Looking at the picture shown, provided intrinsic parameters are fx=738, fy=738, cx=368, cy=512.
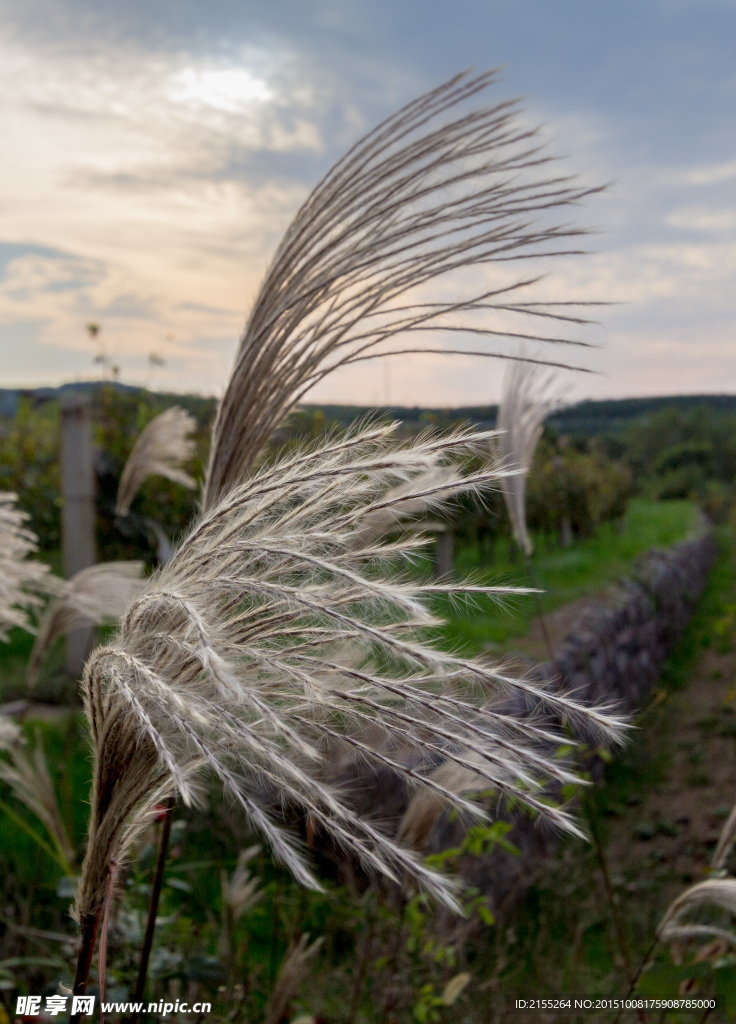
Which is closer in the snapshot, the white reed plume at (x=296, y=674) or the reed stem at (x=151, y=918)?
the white reed plume at (x=296, y=674)

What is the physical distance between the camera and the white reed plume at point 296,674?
27.3 inches

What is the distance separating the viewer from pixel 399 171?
1.17 metres

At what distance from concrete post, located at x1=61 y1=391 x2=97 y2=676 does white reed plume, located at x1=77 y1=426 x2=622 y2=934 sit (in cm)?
505

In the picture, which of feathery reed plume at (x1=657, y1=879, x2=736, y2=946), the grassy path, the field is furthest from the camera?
the grassy path

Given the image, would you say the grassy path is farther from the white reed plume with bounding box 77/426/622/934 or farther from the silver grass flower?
the white reed plume with bounding box 77/426/622/934

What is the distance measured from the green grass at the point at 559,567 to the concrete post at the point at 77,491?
9.26 feet

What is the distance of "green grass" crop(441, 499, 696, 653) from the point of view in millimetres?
4214

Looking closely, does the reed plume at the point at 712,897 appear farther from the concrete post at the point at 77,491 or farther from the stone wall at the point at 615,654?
the concrete post at the point at 77,491

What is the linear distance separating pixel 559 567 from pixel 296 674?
8905mm

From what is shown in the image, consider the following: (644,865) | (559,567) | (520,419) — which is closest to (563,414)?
(520,419)

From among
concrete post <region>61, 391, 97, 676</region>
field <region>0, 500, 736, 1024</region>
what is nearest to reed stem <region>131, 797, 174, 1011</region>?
field <region>0, 500, 736, 1024</region>

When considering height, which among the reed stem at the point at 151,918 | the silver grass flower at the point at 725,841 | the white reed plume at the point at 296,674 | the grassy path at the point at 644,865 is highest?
the white reed plume at the point at 296,674

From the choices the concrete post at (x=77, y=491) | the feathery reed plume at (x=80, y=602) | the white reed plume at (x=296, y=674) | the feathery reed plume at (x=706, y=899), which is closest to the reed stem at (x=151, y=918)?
the white reed plume at (x=296, y=674)

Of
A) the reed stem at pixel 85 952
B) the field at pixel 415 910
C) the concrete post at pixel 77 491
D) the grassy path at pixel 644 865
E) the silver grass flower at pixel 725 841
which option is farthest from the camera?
the concrete post at pixel 77 491
